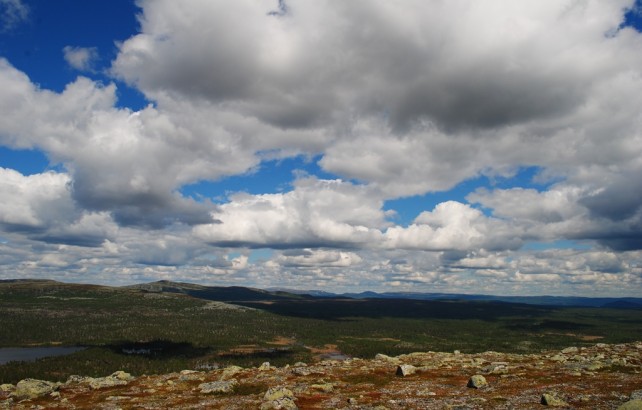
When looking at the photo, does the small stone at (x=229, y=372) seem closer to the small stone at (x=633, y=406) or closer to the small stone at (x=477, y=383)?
the small stone at (x=477, y=383)

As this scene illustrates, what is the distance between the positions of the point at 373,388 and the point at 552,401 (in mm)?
24289

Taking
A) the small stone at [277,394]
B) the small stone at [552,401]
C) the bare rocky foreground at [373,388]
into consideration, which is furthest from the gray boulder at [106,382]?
the small stone at [552,401]

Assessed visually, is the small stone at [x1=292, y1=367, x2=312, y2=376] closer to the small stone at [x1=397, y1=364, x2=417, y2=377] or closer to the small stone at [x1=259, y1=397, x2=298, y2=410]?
the small stone at [x1=397, y1=364, x2=417, y2=377]

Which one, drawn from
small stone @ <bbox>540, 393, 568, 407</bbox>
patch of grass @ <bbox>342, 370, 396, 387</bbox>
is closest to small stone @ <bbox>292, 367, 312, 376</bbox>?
patch of grass @ <bbox>342, 370, 396, 387</bbox>

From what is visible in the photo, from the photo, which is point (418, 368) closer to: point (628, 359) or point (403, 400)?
point (403, 400)

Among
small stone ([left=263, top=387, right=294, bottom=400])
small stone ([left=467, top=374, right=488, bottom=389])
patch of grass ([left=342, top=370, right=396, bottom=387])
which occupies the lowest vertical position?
patch of grass ([left=342, top=370, right=396, bottom=387])

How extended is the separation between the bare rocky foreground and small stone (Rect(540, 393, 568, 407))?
0.33 feet

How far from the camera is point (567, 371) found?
205 ft

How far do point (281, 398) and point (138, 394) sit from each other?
92.7 ft

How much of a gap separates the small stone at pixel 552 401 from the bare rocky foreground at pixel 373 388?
4.0 inches

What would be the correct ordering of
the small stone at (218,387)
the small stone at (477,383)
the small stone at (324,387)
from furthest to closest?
the small stone at (218,387)
the small stone at (324,387)
the small stone at (477,383)

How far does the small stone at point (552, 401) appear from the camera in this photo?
40.8 meters

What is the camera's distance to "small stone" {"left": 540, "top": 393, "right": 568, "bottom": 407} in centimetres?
4084

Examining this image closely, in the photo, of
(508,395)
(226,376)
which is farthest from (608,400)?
(226,376)
